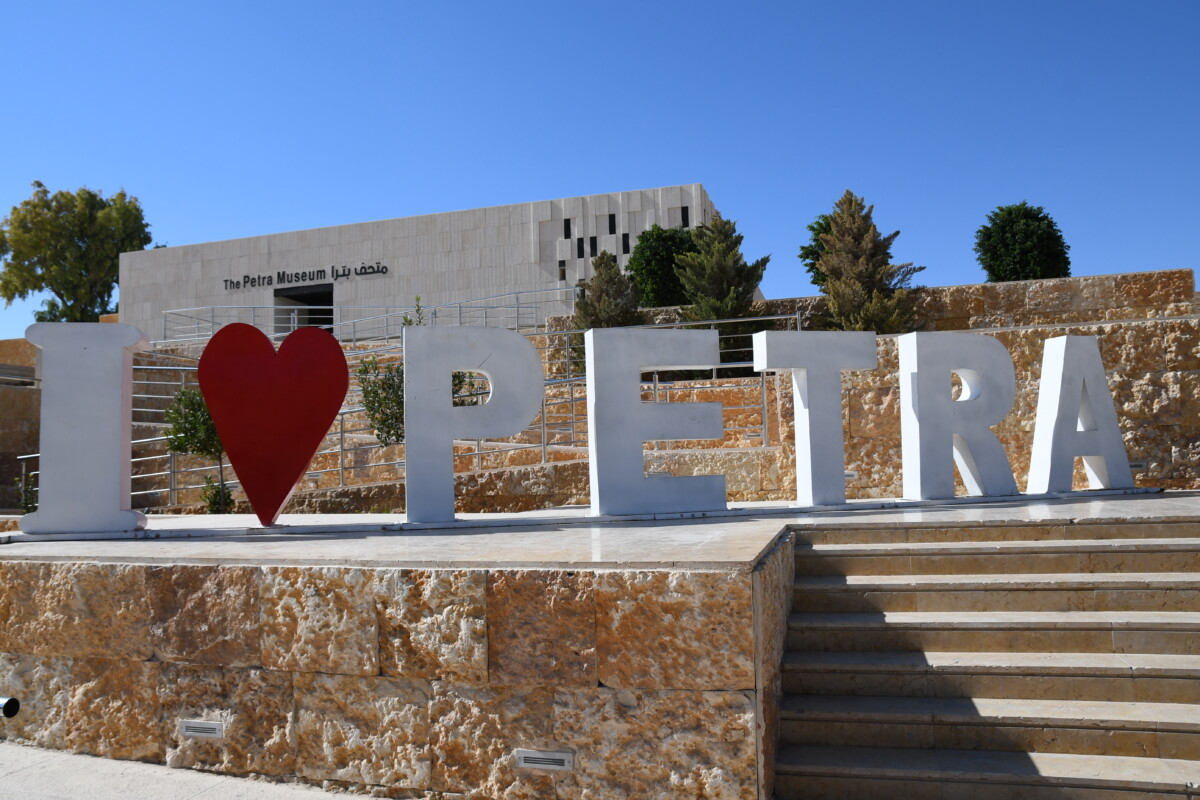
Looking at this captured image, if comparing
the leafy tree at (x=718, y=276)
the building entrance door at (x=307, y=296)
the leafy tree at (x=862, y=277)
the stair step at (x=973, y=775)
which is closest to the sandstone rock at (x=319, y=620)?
the stair step at (x=973, y=775)

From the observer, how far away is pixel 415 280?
3647 centimetres

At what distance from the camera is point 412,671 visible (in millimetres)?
4137

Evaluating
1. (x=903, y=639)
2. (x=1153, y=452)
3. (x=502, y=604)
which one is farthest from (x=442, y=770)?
(x=1153, y=452)

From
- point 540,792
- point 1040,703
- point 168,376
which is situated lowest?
point 540,792

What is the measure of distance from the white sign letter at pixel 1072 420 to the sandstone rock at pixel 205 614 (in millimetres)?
6852

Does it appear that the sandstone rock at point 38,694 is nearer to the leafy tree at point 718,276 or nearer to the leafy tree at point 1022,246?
the leafy tree at point 718,276

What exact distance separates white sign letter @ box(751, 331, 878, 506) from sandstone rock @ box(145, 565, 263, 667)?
14.9ft

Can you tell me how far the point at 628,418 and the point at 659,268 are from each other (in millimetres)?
18417

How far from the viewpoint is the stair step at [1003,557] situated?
16.6 feet

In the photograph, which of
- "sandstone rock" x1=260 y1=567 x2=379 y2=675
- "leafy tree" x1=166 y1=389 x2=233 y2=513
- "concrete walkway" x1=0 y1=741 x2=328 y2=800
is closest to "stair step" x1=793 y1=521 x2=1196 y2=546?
"sandstone rock" x1=260 y1=567 x2=379 y2=675

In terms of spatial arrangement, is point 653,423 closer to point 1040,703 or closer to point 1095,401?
point 1040,703

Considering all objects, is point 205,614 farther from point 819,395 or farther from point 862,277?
point 862,277

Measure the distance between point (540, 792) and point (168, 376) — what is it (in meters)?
17.0

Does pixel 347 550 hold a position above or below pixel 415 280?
below
